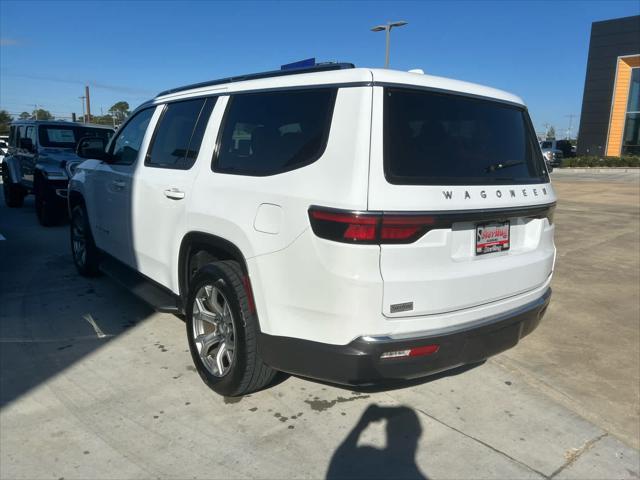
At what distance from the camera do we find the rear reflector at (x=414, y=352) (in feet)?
7.83

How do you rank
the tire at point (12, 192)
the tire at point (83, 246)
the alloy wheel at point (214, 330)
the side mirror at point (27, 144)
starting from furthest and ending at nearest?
the tire at point (12, 192) < the side mirror at point (27, 144) < the tire at point (83, 246) < the alloy wheel at point (214, 330)

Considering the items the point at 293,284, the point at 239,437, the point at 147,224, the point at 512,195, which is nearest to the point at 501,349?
the point at 512,195

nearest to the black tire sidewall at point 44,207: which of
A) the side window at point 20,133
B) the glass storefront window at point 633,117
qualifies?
the side window at point 20,133

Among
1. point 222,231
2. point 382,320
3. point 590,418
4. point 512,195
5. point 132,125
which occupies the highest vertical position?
point 132,125

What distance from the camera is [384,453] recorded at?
2.73m

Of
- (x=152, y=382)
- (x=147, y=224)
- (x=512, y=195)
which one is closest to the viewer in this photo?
(x=512, y=195)

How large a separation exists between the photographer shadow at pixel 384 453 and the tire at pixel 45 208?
7576 mm

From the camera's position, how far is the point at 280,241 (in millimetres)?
2516

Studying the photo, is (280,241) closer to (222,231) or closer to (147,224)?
(222,231)

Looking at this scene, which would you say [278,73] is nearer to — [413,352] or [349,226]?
[349,226]

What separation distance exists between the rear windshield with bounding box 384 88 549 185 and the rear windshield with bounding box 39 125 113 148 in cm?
833

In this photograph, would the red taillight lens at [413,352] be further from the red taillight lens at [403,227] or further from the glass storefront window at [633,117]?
the glass storefront window at [633,117]

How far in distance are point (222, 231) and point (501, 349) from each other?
1.72 meters

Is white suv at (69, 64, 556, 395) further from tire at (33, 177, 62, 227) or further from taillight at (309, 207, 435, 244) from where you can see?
tire at (33, 177, 62, 227)
